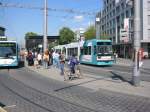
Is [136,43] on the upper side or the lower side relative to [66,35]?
lower

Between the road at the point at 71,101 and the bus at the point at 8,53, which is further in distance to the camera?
the bus at the point at 8,53

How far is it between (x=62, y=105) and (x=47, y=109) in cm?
95

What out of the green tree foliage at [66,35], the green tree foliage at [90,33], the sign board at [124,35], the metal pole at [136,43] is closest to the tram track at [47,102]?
the metal pole at [136,43]

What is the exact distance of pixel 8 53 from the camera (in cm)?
3344

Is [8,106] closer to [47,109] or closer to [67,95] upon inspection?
[47,109]

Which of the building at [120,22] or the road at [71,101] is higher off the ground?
the building at [120,22]

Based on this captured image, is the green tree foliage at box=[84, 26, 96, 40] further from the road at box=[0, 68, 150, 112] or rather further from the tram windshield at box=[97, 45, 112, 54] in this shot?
the road at box=[0, 68, 150, 112]

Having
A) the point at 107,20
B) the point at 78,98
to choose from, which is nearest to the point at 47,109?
the point at 78,98

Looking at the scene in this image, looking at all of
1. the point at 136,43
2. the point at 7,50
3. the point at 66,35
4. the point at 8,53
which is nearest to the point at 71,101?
the point at 136,43

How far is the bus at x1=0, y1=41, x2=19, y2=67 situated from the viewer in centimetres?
3322

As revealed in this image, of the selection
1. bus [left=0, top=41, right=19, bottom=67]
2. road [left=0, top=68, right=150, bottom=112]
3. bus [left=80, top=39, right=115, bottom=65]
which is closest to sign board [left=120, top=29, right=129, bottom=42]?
road [left=0, top=68, right=150, bottom=112]

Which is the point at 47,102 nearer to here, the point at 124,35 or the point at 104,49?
the point at 124,35

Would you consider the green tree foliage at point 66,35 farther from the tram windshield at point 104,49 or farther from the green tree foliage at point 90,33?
the tram windshield at point 104,49

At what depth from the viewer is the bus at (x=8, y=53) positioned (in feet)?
109
